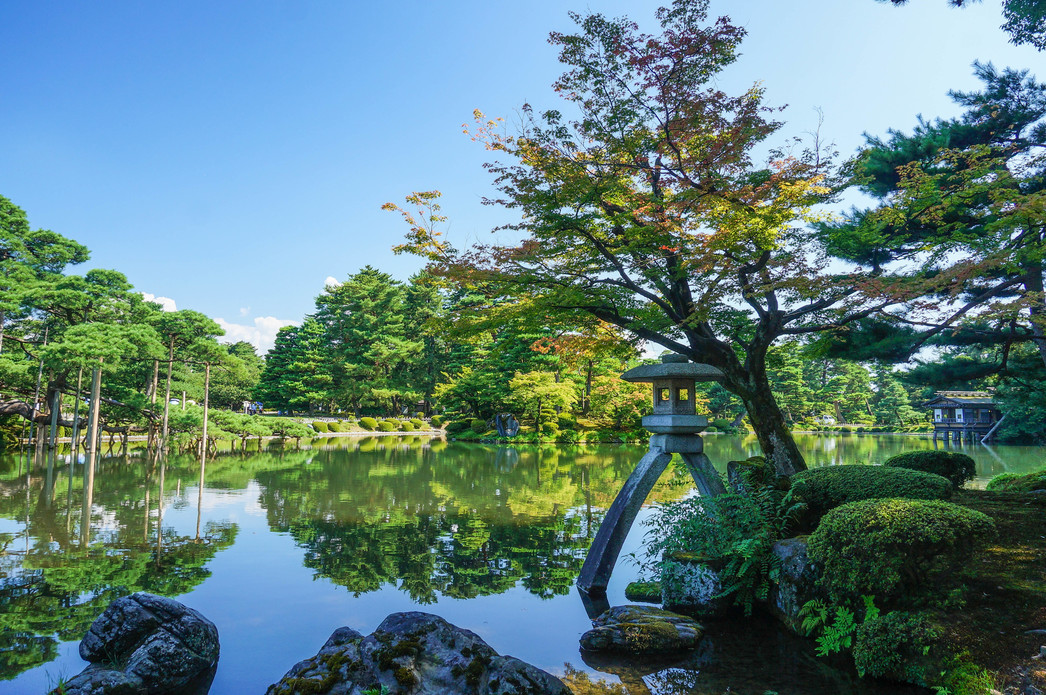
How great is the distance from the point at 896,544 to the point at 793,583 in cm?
126

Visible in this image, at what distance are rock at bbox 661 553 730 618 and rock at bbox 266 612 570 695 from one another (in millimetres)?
2088

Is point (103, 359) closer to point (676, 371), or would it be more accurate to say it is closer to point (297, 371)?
point (297, 371)

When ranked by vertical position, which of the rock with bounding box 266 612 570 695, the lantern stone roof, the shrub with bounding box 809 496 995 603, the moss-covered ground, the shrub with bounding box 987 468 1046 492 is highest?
the lantern stone roof

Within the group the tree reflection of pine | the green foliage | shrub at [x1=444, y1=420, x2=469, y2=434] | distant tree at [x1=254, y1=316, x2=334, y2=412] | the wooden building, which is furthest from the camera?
distant tree at [x1=254, y1=316, x2=334, y2=412]

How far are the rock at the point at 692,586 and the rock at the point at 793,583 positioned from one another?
1.45 feet

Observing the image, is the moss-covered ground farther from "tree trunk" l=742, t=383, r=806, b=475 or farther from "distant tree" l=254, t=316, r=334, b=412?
"distant tree" l=254, t=316, r=334, b=412

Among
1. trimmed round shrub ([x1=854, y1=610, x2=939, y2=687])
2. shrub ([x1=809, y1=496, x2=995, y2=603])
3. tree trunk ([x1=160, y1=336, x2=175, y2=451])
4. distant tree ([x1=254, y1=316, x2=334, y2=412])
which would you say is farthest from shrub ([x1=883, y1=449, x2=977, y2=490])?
distant tree ([x1=254, y1=316, x2=334, y2=412])

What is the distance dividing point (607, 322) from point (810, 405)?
114ft

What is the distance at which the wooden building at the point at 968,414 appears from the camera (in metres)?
26.4

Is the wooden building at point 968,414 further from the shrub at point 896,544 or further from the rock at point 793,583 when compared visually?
the shrub at point 896,544

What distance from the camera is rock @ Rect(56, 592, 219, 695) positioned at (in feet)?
11.1

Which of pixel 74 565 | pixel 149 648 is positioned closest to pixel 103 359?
pixel 74 565

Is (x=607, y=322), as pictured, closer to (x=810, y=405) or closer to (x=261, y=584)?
(x=261, y=584)

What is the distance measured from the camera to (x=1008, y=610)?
12.7ft
